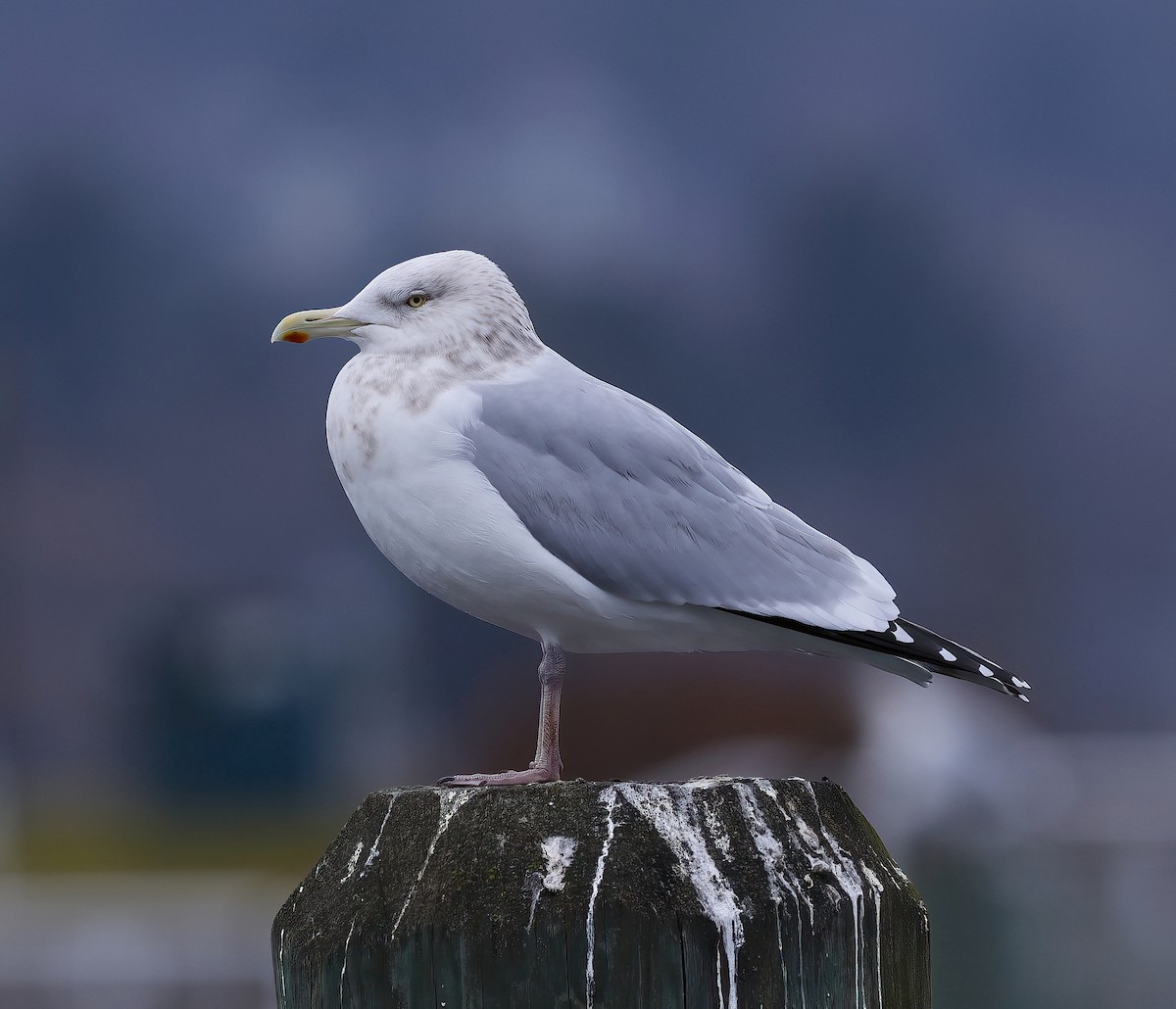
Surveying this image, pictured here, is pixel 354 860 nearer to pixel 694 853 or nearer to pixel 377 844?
pixel 377 844

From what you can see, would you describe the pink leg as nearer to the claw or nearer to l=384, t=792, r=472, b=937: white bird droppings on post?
the claw

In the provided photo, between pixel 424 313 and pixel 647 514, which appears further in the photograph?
pixel 424 313

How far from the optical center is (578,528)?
94.1 inches

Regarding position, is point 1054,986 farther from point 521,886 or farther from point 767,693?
point 521,886

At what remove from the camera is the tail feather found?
7.65 feet

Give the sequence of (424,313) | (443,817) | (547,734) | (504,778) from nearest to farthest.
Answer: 1. (443,817)
2. (504,778)
3. (547,734)
4. (424,313)

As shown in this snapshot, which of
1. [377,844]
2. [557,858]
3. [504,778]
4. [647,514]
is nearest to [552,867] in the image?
[557,858]

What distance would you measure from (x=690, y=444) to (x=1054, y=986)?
453cm

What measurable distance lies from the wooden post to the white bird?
15.2 inches

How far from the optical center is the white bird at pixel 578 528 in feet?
7.73

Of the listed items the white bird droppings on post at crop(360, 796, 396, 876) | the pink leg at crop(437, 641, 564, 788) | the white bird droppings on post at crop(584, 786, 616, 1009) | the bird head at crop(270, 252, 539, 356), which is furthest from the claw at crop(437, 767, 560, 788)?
the bird head at crop(270, 252, 539, 356)

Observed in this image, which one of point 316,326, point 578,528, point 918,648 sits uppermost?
point 316,326

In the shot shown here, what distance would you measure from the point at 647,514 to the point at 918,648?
0.45 m

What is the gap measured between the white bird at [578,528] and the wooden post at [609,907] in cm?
39
